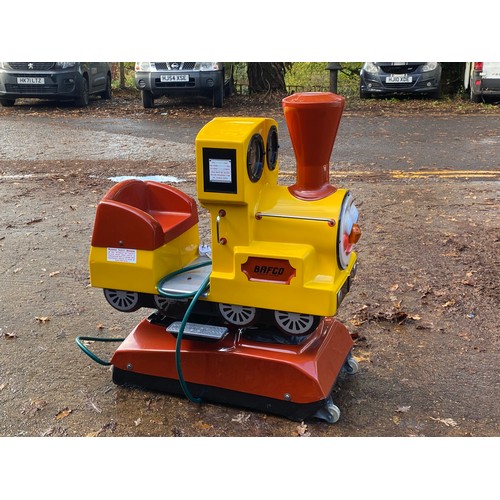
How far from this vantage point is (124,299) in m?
3.07

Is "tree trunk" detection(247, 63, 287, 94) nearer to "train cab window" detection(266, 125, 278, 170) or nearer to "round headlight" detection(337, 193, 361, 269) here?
"train cab window" detection(266, 125, 278, 170)

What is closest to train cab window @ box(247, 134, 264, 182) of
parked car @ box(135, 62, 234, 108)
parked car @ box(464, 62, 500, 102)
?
parked car @ box(135, 62, 234, 108)

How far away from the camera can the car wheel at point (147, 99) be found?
12.0 meters

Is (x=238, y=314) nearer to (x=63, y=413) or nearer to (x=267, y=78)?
(x=63, y=413)

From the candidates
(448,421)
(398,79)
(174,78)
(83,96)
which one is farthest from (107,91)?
(448,421)

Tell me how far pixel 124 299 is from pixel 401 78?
409 inches

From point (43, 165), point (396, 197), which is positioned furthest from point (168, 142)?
point (396, 197)

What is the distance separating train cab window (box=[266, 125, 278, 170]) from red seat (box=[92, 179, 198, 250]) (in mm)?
564

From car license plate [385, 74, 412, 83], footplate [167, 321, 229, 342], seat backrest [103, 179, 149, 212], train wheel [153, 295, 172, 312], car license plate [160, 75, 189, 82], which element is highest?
car license plate [160, 75, 189, 82]

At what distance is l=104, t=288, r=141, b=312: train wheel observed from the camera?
306 centimetres

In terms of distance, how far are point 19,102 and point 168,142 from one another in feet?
18.4

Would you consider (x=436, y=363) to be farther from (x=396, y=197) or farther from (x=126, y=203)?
(x=396, y=197)

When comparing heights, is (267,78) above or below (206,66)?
→ below

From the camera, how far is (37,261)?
4898 mm
